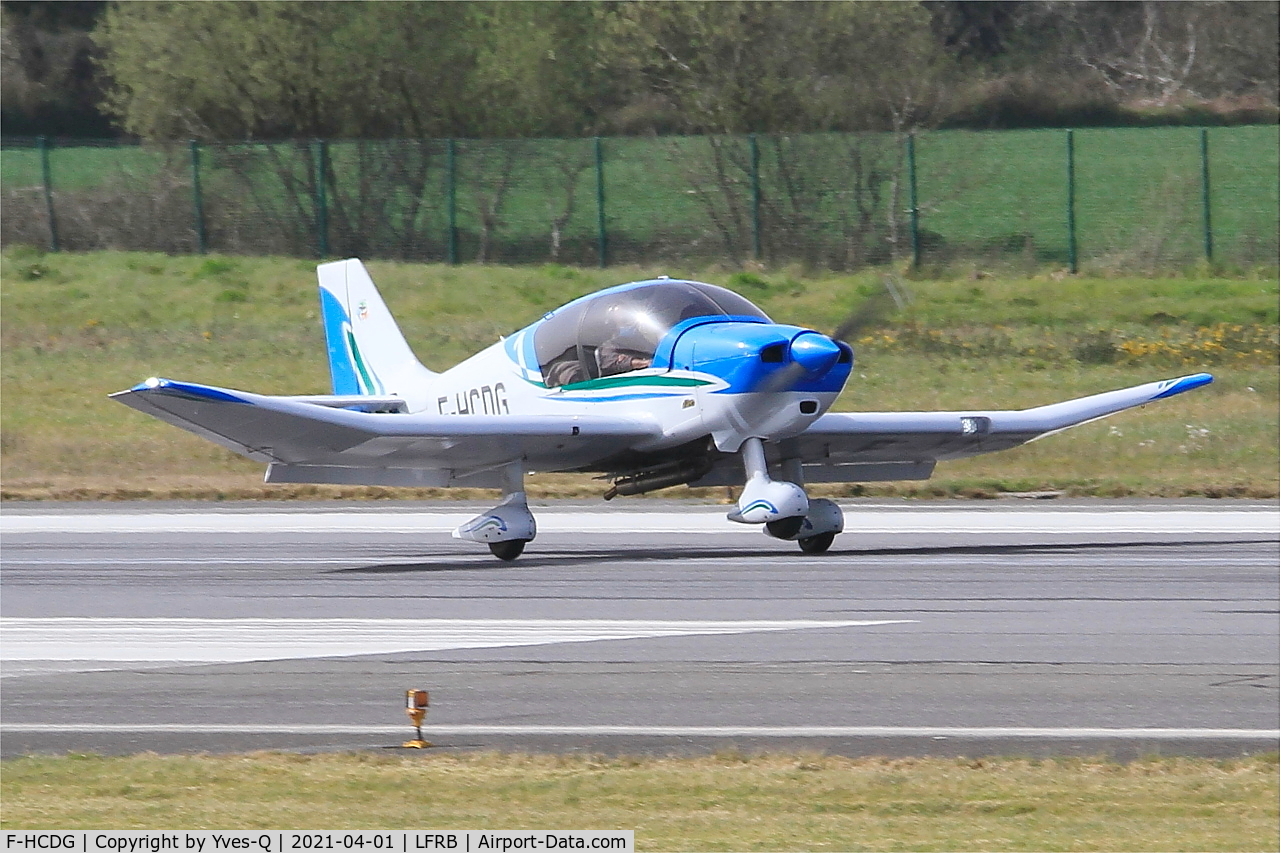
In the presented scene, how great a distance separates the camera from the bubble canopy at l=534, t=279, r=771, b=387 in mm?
16109

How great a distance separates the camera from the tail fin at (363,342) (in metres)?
19.2

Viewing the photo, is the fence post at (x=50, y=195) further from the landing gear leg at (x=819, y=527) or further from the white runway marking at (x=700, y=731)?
the white runway marking at (x=700, y=731)

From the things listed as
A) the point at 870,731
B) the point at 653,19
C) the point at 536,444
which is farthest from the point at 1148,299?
the point at 870,731

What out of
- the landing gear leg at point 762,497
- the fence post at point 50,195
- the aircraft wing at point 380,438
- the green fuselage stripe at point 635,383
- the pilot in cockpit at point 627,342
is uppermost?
the fence post at point 50,195

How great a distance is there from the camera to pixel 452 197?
39812mm

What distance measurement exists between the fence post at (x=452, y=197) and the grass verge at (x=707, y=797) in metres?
32.0

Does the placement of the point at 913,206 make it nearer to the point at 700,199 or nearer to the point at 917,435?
the point at 700,199

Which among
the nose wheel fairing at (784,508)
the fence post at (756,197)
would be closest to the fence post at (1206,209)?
the fence post at (756,197)

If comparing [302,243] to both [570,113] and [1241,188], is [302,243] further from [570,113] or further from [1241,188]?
[1241,188]

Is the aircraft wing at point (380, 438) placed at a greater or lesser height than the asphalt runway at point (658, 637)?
greater

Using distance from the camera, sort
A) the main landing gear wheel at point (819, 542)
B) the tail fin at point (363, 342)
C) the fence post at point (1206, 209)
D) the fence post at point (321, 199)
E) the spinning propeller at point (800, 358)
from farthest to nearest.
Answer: the fence post at point (321, 199), the fence post at point (1206, 209), the tail fin at point (363, 342), the main landing gear wheel at point (819, 542), the spinning propeller at point (800, 358)

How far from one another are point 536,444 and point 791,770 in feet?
27.2
